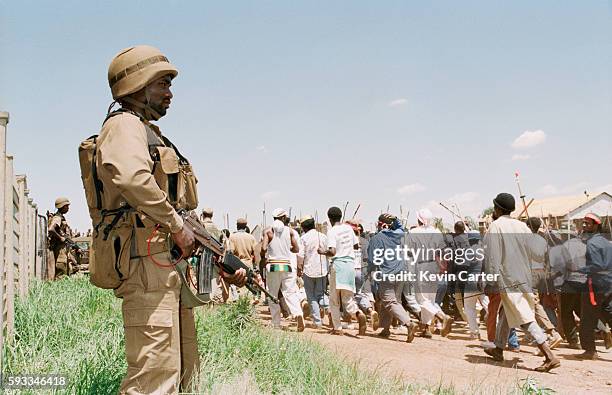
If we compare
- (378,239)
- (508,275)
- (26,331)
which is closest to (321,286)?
(378,239)

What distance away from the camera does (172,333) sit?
290 centimetres

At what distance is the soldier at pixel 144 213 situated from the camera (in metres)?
2.74

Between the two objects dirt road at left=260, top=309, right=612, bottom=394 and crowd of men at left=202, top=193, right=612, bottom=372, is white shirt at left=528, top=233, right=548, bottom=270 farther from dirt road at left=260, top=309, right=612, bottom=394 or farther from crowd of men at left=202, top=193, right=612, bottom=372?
dirt road at left=260, top=309, right=612, bottom=394

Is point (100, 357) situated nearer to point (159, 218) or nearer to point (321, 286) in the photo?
point (159, 218)

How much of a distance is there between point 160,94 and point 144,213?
71 centimetres

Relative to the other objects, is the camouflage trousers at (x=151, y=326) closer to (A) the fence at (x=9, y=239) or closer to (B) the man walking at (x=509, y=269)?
(A) the fence at (x=9, y=239)

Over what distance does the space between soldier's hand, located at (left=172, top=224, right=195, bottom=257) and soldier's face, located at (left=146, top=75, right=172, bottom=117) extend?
0.66m

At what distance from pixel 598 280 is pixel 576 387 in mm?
2432

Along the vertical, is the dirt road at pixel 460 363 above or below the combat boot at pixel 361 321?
below

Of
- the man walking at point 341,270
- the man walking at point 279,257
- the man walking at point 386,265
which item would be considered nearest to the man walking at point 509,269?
the man walking at point 386,265

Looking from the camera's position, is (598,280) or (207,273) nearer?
(207,273)

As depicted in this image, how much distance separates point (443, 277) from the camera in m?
9.95

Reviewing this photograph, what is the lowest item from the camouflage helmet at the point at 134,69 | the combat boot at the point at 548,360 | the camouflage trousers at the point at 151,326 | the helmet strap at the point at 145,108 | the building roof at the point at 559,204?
the combat boot at the point at 548,360

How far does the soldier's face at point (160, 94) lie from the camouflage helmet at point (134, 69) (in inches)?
2.3
